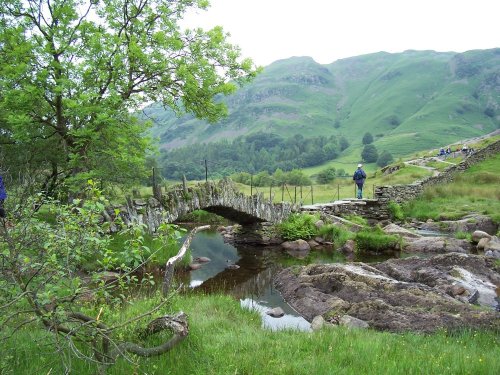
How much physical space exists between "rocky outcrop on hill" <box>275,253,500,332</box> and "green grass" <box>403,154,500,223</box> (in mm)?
15004

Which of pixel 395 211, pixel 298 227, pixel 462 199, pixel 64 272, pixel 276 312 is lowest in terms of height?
pixel 395 211

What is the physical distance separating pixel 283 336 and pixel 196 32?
53.6 ft

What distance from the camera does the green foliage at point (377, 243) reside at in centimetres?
2392

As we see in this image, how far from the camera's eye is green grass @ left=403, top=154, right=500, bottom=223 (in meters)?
33.1

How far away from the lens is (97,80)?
17812 millimetres

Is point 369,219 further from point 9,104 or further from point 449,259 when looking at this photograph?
point 9,104

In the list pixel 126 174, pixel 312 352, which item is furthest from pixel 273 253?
pixel 312 352

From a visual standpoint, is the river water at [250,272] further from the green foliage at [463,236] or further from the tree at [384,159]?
the tree at [384,159]

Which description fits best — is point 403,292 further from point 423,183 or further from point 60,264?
point 423,183

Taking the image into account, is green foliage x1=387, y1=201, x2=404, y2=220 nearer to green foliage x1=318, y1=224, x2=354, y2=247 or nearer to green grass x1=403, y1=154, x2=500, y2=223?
green grass x1=403, y1=154, x2=500, y2=223

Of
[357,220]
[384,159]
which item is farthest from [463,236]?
[384,159]

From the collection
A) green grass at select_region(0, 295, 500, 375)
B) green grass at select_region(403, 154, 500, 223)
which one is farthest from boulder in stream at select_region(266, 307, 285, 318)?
green grass at select_region(403, 154, 500, 223)

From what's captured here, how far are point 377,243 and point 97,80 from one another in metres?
16.9

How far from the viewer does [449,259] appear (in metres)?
18.3
